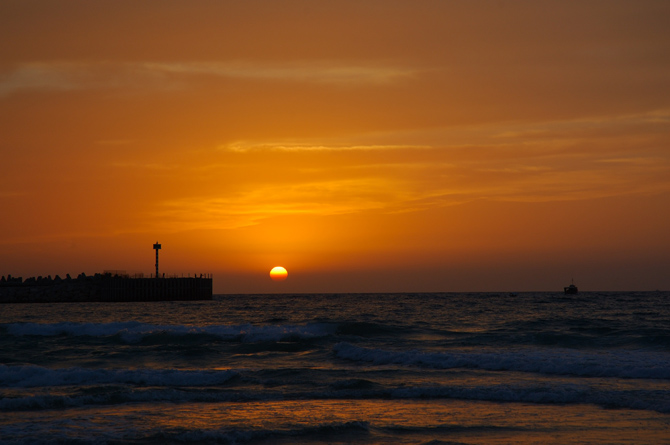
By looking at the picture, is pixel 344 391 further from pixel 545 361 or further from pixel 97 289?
pixel 97 289

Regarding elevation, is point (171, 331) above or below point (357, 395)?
above

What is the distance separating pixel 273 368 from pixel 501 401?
985 cm

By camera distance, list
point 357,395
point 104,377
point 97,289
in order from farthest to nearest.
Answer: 1. point 97,289
2. point 104,377
3. point 357,395

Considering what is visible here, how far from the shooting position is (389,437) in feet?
46.4

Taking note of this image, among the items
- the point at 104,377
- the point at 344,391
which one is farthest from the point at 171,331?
the point at 344,391

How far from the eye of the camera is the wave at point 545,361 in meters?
22.4

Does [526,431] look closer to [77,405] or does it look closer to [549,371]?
[549,371]

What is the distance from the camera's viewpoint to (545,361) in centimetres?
2436

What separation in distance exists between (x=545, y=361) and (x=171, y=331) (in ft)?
75.8

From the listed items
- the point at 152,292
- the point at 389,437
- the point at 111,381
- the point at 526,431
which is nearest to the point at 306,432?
the point at 389,437

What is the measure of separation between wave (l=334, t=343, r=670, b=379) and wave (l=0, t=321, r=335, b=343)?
9.31m

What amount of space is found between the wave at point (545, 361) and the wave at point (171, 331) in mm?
9311

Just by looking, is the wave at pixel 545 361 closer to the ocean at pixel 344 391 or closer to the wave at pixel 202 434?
the ocean at pixel 344 391

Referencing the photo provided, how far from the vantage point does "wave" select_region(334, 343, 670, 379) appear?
2238 cm
